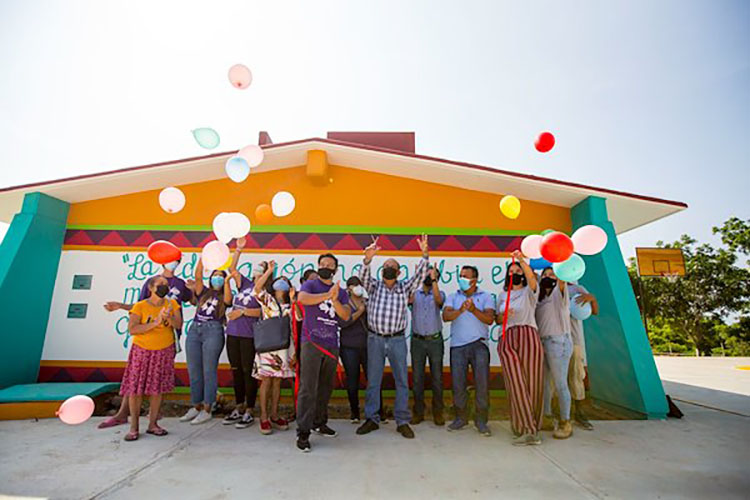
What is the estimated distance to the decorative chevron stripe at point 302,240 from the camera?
5.92 metres

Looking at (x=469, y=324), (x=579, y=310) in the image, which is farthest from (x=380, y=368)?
(x=579, y=310)

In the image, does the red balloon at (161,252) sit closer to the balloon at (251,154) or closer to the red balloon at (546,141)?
the balloon at (251,154)

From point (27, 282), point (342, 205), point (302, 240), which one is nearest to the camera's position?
point (27, 282)

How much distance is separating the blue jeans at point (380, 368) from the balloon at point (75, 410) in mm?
Answer: 2566

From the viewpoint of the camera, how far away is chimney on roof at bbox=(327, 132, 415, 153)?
27.5 feet

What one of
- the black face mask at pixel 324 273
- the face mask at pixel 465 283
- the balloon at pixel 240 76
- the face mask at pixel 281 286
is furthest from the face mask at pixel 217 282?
the face mask at pixel 465 283

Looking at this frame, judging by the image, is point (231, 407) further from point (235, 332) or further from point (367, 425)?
point (367, 425)

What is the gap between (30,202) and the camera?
5582mm

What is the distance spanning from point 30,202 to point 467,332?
659cm

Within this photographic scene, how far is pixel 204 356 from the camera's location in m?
4.38

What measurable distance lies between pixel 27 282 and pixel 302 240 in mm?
3945

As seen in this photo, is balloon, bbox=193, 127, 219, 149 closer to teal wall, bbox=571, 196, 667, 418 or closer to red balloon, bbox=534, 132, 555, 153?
red balloon, bbox=534, 132, 555, 153

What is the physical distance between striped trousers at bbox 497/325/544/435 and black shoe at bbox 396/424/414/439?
104cm

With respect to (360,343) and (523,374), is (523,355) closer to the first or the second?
(523,374)
